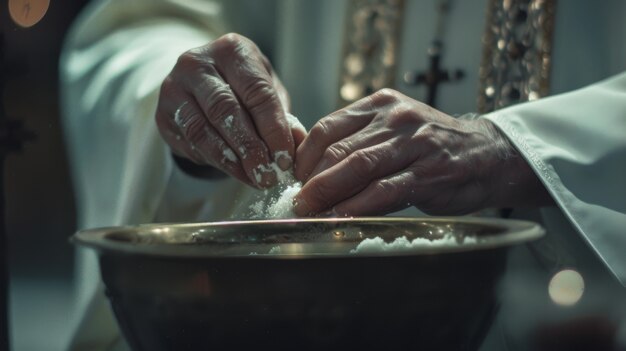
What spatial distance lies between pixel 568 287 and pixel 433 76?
431 millimetres

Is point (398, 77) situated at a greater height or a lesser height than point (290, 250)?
lesser

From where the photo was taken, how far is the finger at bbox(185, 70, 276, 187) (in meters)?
0.73

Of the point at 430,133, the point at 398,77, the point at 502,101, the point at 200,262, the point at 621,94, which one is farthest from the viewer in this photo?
the point at 398,77

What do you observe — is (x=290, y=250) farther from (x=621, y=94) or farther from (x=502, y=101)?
(x=502, y=101)

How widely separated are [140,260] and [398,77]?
92 cm

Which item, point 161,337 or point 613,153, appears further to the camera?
point 613,153

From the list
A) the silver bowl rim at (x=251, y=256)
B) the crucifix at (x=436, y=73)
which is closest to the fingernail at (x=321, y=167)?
the silver bowl rim at (x=251, y=256)

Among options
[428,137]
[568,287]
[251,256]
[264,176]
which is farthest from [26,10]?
[568,287]

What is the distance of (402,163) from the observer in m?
0.69

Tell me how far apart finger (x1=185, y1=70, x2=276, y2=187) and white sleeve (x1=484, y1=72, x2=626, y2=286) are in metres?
0.21

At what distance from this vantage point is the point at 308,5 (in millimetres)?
1368

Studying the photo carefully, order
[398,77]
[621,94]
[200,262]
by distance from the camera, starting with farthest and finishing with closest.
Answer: [398,77], [621,94], [200,262]

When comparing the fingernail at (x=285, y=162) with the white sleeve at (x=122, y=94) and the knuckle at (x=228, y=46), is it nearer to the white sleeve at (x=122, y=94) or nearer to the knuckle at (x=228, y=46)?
the knuckle at (x=228, y=46)

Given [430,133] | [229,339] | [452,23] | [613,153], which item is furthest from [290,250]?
[452,23]
